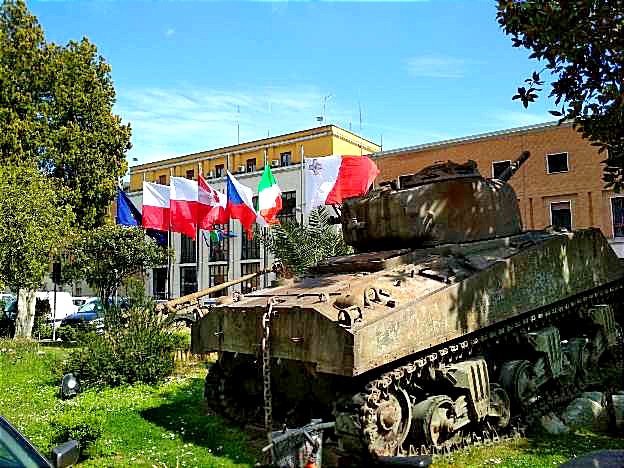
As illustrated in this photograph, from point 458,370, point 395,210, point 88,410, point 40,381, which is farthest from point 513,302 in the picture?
point 40,381

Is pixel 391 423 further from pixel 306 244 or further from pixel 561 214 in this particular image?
pixel 561 214

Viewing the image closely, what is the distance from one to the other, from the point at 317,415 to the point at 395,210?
3.07 m

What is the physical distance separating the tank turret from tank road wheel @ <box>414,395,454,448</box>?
246 cm

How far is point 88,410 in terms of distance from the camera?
393 inches

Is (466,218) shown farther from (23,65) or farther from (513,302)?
(23,65)

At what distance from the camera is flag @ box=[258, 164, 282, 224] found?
2096cm

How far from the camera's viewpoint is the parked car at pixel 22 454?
13.4 feet

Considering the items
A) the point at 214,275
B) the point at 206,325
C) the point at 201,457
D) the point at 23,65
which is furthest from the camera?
the point at 214,275

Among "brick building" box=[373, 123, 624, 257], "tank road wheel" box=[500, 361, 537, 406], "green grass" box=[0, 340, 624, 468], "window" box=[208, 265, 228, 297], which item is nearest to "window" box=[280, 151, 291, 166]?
"window" box=[208, 265, 228, 297]

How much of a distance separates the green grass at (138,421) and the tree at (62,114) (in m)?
11.3

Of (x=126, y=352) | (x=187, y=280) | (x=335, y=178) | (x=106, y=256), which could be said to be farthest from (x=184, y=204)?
(x=187, y=280)

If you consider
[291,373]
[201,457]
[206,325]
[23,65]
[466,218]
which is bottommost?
[201,457]

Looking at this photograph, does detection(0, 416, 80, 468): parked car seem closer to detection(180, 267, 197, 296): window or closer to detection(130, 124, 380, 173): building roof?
detection(130, 124, 380, 173): building roof

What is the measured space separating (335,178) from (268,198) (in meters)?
2.66
